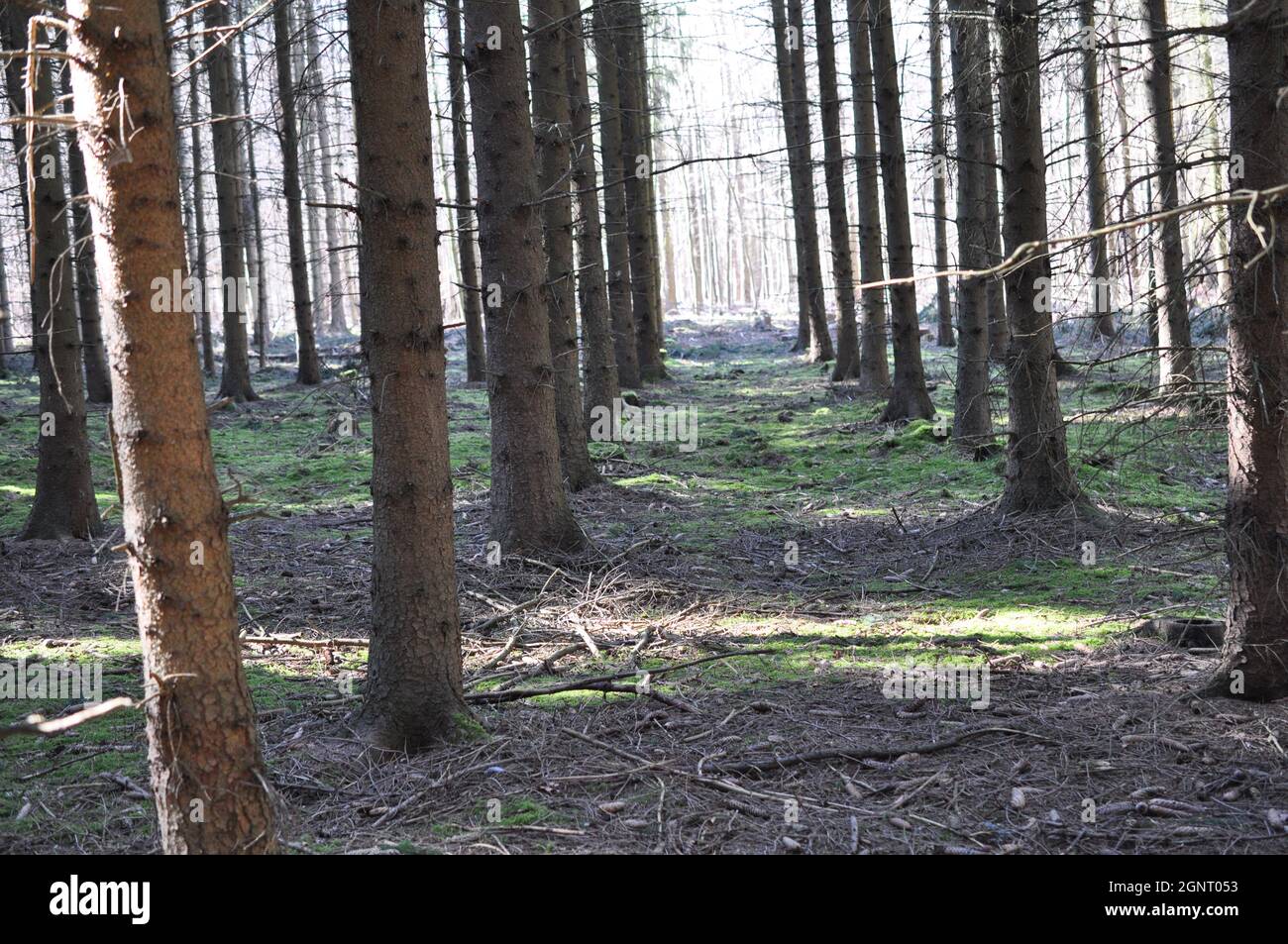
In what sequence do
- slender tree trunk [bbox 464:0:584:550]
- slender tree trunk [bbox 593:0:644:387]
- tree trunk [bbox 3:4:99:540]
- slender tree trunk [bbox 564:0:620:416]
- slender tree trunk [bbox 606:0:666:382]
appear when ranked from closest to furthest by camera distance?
slender tree trunk [bbox 464:0:584:550] < tree trunk [bbox 3:4:99:540] < slender tree trunk [bbox 564:0:620:416] < slender tree trunk [bbox 593:0:644:387] < slender tree trunk [bbox 606:0:666:382]

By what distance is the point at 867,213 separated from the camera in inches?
725

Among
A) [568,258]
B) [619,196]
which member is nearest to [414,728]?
[568,258]

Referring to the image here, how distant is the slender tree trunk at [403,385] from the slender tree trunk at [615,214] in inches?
484

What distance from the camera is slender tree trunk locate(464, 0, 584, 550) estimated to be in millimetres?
8500

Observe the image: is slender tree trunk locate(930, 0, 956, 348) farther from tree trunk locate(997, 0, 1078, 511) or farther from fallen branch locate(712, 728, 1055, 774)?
fallen branch locate(712, 728, 1055, 774)

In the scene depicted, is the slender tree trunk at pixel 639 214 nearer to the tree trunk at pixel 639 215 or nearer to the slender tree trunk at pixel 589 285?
the tree trunk at pixel 639 215

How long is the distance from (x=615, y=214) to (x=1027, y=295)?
10.4 m

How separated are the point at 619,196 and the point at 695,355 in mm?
18057

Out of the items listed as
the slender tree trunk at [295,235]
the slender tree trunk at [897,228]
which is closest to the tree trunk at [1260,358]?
the slender tree trunk at [897,228]

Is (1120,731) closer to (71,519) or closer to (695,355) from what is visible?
(71,519)

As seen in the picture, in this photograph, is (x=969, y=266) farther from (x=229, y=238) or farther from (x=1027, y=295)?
(x=229, y=238)

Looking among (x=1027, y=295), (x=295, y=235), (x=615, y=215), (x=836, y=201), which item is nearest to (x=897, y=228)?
(x=836, y=201)

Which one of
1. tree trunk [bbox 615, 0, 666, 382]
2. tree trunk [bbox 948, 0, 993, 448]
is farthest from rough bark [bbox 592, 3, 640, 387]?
tree trunk [bbox 948, 0, 993, 448]

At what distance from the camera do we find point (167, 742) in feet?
11.1
